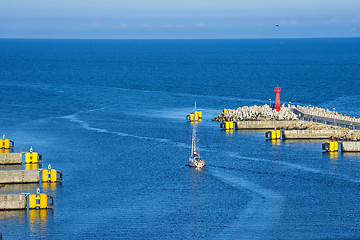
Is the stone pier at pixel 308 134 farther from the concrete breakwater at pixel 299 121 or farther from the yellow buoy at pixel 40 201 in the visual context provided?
the yellow buoy at pixel 40 201

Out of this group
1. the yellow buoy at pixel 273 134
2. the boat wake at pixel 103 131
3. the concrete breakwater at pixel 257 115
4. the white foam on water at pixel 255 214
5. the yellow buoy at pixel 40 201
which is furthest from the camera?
the concrete breakwater at pixel 257 115

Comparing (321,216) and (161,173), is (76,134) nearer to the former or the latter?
(161,173)

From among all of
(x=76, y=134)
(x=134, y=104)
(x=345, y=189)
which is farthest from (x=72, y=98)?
(x=345, y=189)

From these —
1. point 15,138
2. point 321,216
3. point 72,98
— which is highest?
point 72,98

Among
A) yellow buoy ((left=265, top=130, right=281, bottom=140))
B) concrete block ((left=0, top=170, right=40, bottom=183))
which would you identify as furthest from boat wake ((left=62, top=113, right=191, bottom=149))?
concrete block ((left=0, top=170, right=40, bottom=183))

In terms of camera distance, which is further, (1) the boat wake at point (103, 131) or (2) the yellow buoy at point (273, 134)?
(2) the yellow buoy at point (273, 134)

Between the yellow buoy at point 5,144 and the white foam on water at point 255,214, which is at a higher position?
the yellow buoy at point 5,144

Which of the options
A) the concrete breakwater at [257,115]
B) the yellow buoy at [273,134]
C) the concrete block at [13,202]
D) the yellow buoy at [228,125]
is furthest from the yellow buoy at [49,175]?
the concrete breakwater at [257,115]

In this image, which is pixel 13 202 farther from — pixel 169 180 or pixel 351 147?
pixel 351 147
